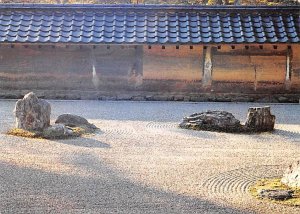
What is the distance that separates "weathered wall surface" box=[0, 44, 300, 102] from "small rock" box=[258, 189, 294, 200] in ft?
→ 29.6

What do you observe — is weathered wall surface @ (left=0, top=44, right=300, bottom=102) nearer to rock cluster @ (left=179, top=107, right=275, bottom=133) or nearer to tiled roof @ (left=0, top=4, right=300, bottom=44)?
tiled roof @ (left=0, top=4, right=300, bottom=44)

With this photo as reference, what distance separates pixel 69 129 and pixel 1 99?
19.3 ft

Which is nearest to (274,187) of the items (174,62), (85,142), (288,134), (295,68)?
(85,142)

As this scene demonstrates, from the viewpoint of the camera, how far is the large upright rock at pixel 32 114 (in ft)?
30.2

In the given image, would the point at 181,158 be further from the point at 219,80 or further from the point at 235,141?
the point at 219,80

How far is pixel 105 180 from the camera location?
615 cm

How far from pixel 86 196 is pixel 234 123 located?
510 cm

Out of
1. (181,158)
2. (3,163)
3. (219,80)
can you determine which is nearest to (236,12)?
(219,80)

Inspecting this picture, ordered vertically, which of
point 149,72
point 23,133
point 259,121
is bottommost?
point 23,133

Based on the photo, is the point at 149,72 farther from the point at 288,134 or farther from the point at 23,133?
the point at 23,133

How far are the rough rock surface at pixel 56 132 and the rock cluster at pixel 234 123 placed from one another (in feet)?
8.30

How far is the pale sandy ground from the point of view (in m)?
5.27

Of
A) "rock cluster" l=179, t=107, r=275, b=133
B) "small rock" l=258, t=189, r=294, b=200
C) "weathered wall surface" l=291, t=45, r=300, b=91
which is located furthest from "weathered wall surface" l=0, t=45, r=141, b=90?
"small rock" l=258, t=189, r=294, b=200

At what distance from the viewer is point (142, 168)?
6.84m
